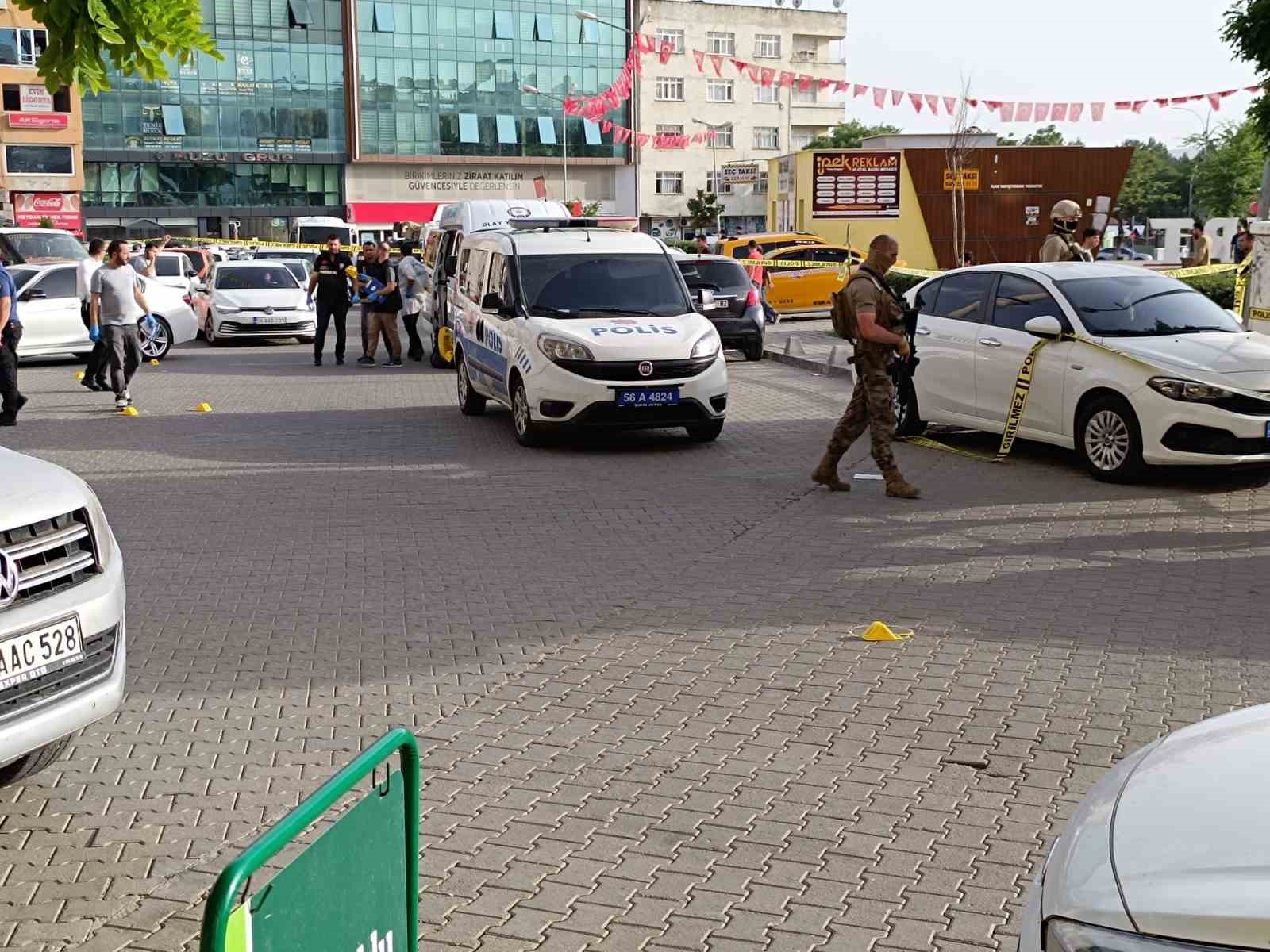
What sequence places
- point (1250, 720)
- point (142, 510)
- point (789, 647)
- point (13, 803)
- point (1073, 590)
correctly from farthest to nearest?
point (142, 510) → point (1073, 590) → point (789, 647) → point (13, 803) → point (1250, 720)

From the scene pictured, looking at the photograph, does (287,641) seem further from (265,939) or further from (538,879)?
(265,939)

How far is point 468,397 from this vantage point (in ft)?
55.6

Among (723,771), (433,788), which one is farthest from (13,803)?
(723,771)

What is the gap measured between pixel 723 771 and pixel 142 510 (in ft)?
22.4

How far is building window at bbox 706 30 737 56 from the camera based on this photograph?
97688 millimetres

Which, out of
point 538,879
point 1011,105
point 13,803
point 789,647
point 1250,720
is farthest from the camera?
point 1011,105

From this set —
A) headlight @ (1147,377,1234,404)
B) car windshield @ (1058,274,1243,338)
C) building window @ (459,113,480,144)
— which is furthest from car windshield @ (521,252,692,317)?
building window @ (459,113,480,144)

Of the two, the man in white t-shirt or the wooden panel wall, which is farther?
the wooden panel wall

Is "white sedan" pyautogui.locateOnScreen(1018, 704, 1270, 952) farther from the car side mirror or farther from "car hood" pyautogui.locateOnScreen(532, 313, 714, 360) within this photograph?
"car hood" pyautogui.locateOnScreen(532, 313, 714, 360)

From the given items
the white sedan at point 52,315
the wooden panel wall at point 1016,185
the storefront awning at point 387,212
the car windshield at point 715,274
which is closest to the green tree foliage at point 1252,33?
the car windshield at point 715,274

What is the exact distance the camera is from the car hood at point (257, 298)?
28.7 metres

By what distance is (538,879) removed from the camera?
4645 mm

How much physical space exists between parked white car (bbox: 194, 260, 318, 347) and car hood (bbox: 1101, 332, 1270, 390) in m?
18.9

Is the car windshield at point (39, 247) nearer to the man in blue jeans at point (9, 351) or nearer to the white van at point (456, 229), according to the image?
the white van at point (456, 229)
